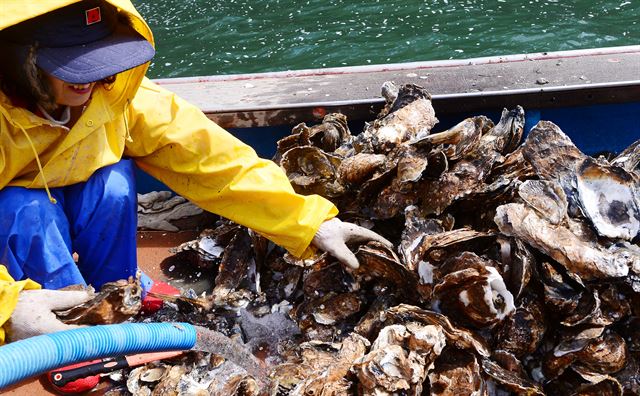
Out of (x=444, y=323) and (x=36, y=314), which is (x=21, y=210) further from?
(x=444, y=323)

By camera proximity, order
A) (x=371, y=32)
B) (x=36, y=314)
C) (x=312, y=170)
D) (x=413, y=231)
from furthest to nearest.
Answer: (x=371, y=32)
(x=312, y=170)
(x=413, y=231)
(x=36, y=314)

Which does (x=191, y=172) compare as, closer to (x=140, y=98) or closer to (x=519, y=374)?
(x=140, y=98)

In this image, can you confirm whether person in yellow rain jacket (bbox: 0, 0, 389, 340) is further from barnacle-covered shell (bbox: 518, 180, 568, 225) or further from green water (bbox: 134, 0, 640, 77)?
green water (bbox: 134, 0, 640, 77)

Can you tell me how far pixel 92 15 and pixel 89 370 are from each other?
1.33 m

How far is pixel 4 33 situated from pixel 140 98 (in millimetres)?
722

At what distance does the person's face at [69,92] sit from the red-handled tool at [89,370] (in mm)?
1012

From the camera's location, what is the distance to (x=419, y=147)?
10.5 ft

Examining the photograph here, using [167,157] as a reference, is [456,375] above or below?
below

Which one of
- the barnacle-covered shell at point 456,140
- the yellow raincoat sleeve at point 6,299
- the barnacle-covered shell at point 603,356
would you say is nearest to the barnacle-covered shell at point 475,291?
the barnacle-covered shell at point 603,356

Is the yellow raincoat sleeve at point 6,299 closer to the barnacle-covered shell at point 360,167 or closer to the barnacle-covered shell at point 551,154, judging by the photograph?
the barnacle-covered shell at point 360,167

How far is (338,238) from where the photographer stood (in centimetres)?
295

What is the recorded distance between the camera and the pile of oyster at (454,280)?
2518 mm

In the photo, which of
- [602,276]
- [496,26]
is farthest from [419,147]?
[496,26]

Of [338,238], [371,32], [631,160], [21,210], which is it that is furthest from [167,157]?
[371,32]
